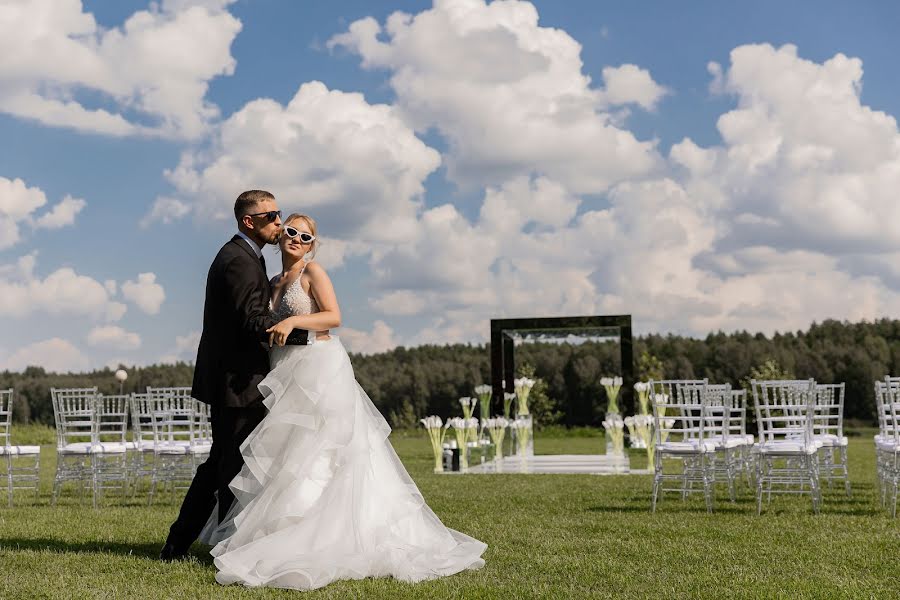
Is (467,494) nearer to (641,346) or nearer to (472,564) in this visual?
(472,564)

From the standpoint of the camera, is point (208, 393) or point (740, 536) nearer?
point (208, 393)

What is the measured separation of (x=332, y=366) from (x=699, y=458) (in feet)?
14.5

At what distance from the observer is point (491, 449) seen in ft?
46.3

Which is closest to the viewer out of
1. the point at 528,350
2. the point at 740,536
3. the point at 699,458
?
the point at 740,536

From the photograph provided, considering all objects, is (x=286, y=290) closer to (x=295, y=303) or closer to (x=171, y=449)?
(x=295, y=303)

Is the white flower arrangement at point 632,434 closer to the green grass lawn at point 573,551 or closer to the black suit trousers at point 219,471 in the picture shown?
the green grass lawn at point 573,551

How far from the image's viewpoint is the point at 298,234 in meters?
5.19

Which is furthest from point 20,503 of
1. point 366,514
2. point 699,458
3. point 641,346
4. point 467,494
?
point 641,346

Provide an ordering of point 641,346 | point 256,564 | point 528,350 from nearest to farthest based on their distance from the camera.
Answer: point 256,564 → point 528,350 → point 641,346

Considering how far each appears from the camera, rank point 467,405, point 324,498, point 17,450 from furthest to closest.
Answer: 1. point 467,405
2. point 17,450
3. point 324,498

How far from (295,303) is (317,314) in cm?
16

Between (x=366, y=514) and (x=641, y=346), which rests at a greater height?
(x=641, y=346)

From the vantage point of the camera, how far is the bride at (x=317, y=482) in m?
4.67

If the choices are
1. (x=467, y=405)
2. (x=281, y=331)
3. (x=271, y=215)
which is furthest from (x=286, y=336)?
(x=467, y=405)
